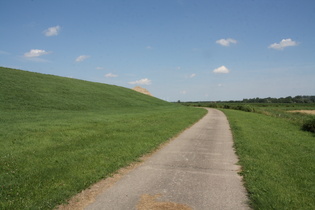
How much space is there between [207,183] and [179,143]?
7039 mm

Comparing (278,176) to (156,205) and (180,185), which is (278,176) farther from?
(156,205)

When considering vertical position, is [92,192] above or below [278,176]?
below

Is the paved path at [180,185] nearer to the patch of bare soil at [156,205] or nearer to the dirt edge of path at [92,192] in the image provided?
the patch of bare soil at [156,205]

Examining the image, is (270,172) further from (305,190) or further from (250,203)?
(250,203)

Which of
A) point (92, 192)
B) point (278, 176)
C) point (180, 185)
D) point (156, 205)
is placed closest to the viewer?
point (156, 205)

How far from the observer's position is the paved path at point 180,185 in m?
6.26

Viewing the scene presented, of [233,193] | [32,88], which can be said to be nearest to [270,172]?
[233,193]

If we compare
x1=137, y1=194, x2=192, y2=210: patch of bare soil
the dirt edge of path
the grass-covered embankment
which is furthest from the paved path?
the grass-covered embankment

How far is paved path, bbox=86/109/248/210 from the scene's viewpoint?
6258 mm

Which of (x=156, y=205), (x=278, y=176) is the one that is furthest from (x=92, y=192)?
(x=278, y=176)

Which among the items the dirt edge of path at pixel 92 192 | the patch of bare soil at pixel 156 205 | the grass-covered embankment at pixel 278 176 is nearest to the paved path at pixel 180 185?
the patch of bare soil at pixel 156 205

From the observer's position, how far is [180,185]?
7.61m

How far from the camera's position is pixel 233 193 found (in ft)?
23.2

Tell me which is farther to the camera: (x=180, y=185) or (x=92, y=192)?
(x=180, y=185)
